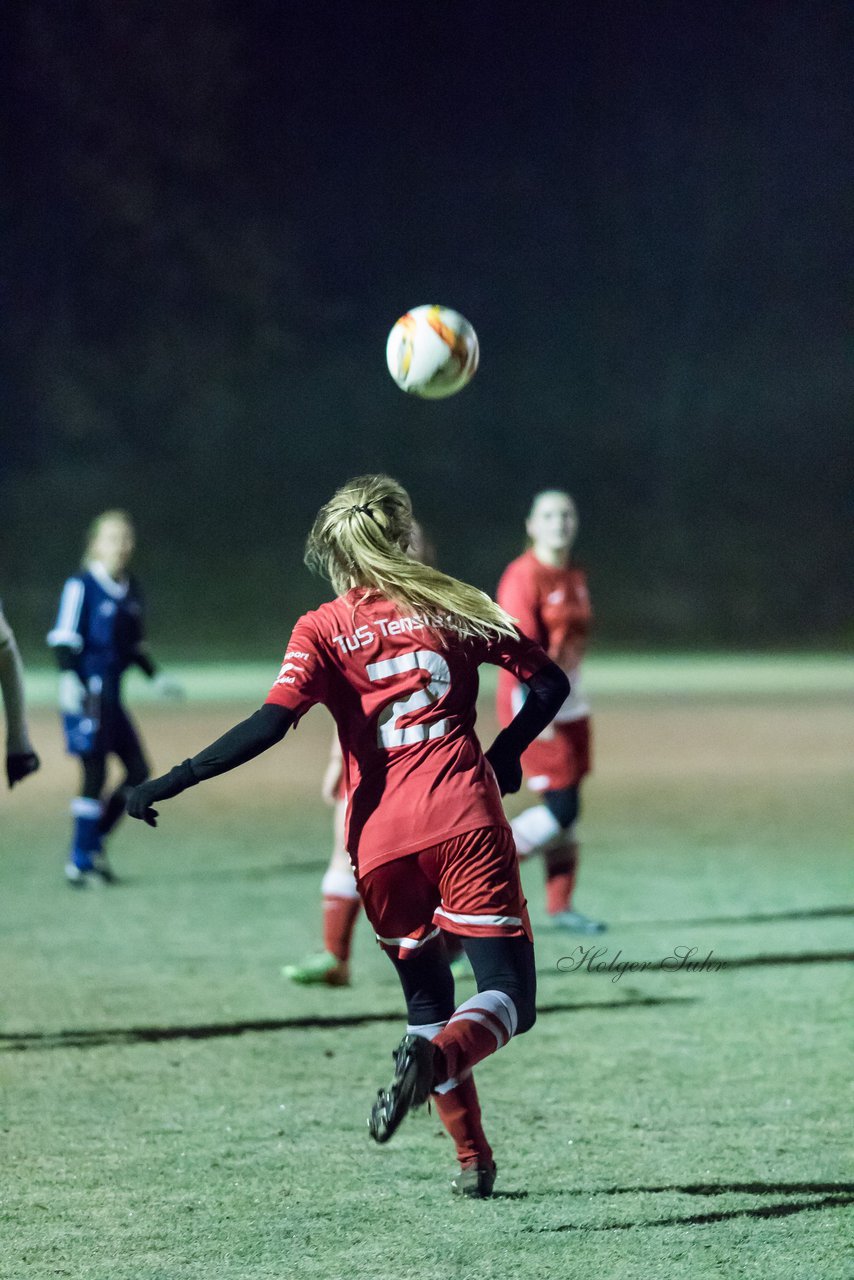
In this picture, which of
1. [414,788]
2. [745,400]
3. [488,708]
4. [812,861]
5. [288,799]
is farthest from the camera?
[745,400]

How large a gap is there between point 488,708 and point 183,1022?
14.0 metres

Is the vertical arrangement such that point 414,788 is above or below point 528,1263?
above

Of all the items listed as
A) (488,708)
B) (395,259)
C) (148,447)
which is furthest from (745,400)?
(488,708)

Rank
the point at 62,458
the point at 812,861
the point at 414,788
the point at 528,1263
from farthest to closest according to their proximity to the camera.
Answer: the point at 62,458 < the point at 812,861 < the point at 414,788 < the point at 528,1263

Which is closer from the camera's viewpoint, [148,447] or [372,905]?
[372,905]

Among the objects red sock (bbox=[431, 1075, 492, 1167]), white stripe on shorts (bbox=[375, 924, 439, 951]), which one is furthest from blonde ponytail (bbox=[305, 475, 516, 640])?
red sock (bbox=[431, 1075, 492, 1167])

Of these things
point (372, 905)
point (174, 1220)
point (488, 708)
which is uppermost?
point (488, 708)

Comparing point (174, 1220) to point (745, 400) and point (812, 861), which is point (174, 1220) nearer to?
point (812, 861)

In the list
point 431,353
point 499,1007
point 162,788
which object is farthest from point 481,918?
point 431,353

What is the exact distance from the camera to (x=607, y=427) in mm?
37531

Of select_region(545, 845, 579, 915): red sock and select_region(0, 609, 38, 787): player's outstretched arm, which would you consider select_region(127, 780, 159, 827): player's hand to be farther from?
select_region(545, 845, 579, 915): red sock

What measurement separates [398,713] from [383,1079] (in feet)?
6.05

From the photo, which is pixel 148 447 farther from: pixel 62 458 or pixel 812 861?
pixel 812 861

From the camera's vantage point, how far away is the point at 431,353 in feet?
16.1
